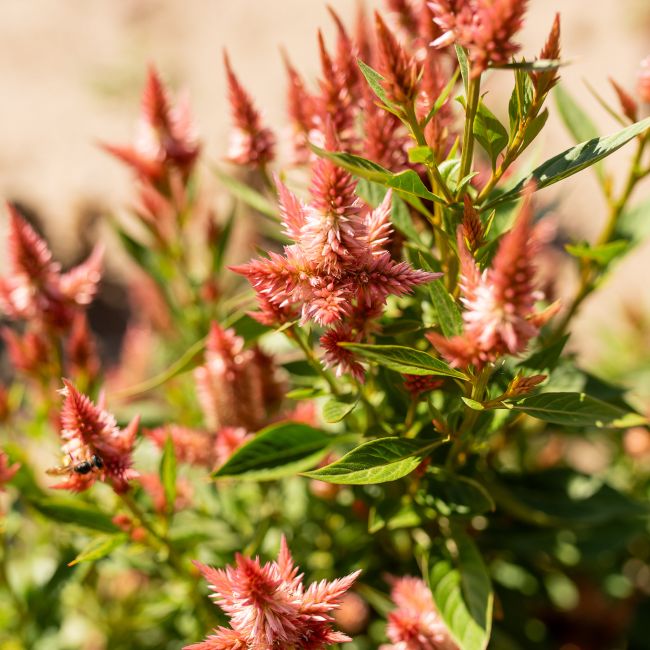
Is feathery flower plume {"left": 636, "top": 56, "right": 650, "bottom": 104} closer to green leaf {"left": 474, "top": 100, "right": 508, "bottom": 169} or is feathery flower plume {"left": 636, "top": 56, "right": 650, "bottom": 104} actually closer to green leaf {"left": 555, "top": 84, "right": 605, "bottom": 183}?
green leaf {"left": 555, "top": 84, "right": 605, "bottom": 183}

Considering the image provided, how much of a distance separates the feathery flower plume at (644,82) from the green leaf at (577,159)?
0.99ft

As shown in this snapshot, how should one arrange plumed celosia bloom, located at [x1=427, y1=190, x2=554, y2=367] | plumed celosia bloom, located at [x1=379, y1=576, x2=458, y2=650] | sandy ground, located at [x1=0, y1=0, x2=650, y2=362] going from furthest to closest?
sandy ground, located at [x1=0, y1=0, x2=650, y2=362] → plumed celosia bloom, located at [x1=379, y1=576, x2=458, y2=650] → plumed celosia bloom, located at [x1=427, y1=190, x2=554, y2=367]

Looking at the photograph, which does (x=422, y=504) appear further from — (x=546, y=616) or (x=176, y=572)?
(x=546, y=616)

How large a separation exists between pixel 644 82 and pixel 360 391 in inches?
27.3

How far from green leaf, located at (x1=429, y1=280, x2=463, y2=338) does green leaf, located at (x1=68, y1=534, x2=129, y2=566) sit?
2.10 feet

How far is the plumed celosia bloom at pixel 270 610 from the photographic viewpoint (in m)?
0.79

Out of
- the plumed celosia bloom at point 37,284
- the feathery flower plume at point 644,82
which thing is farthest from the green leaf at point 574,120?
the plumed celosia bloom at point 37,284

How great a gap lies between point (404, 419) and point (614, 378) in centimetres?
110

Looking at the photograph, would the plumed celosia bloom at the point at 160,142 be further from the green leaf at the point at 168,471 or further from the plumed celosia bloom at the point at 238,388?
the green leaf at the point at 168,471

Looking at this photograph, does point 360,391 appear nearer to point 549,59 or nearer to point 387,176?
point 387,176

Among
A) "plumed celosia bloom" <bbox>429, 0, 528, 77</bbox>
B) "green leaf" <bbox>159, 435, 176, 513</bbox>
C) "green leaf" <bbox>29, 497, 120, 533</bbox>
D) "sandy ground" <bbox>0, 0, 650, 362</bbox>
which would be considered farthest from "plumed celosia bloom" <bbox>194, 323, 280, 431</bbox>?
"sandy ground" <bbox>0, 0, 650, 362</bbox>

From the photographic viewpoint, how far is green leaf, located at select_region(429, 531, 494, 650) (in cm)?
97

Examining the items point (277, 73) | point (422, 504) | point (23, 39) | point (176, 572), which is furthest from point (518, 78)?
point (23, 39)

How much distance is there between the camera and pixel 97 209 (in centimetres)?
320
